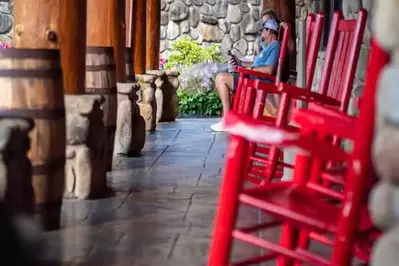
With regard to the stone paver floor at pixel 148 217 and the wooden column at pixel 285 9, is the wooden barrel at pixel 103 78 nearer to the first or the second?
the stone paver floor at pixel 148 217

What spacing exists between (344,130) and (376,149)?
433mm

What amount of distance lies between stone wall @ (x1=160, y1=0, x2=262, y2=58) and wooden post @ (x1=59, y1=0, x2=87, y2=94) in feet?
26.9

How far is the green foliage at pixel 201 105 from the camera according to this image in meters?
10.2

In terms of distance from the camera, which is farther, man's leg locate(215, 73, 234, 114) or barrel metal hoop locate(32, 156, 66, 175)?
man's leg locate(215, 73, 234, 114)

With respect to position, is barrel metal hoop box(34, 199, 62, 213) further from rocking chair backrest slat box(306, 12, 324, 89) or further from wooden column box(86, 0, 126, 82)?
wooden column box(86, 0, 126, 82)

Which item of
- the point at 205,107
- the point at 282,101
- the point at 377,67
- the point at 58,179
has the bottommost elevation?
the point at 205,107

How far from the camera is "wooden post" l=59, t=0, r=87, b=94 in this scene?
366 centimetres

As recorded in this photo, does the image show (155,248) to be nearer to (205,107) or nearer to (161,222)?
(161,222)

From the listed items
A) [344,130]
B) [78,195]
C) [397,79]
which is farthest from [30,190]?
[397,79]

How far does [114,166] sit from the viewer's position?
16.2ft

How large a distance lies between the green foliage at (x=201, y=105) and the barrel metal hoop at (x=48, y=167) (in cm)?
710

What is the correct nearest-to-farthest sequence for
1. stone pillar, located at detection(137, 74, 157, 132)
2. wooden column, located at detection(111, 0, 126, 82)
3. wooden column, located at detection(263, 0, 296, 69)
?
wooden column, located at detection(111, 0, 126, 82)
stone pillar, located at detection(137, 74, 157, 132)
wooden column, located at detection(263, 0, 296, 69)

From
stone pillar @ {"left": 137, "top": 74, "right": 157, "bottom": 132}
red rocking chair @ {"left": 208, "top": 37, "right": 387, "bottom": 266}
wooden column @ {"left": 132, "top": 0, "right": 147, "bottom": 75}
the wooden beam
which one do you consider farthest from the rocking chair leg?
wooden column @ {"left": 132, "top": 0, "right": 147, "bottom": 75}

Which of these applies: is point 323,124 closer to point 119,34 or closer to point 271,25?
point 119,34
